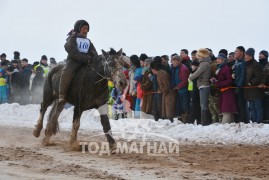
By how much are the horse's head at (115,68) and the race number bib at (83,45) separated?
887 mm

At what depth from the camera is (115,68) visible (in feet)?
38.6

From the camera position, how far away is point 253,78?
14711 millimetres

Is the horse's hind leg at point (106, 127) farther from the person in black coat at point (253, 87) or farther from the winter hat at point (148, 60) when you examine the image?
the winter hat at point (148, 60)

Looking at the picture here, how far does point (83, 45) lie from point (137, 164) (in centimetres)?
419

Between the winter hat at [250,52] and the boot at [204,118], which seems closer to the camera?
the winter hat at [250,52]

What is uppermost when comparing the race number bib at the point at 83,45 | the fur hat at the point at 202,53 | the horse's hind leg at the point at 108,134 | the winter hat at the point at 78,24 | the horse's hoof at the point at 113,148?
the winter hat at the point at 78,24

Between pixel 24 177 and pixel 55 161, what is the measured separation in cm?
201

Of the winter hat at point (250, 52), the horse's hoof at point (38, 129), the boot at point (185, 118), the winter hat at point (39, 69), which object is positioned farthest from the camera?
the winter hat at point (39, 69)

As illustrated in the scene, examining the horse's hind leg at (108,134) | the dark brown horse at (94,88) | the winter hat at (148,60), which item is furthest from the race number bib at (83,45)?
the winter hat at (148,60)

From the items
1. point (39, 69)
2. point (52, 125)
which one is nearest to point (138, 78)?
point (52, 125)

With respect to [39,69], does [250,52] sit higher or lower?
lower

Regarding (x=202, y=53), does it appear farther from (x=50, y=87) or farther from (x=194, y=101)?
(x=50, y=87)

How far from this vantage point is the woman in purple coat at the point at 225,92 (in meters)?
15.2

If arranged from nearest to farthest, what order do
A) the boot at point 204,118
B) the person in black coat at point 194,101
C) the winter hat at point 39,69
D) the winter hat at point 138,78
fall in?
the boot at point 204,118 < the person in black coat at point 194,101 < the winter hat at point 138,78 < the winter hat at point 39,69
